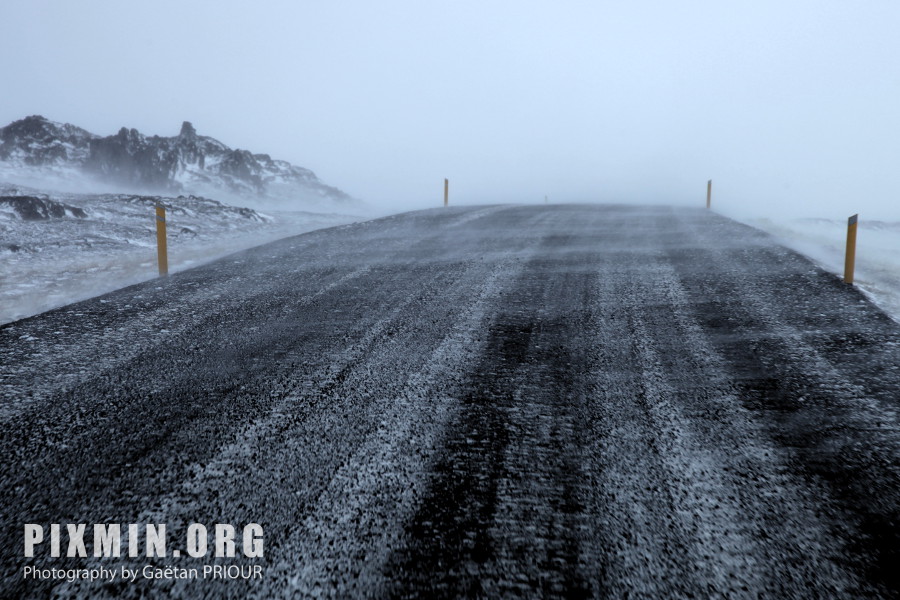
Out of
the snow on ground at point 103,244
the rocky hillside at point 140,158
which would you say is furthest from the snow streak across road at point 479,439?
the rocky hillside at point 140,158

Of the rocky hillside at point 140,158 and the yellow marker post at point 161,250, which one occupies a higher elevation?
the rocky hillside at point 140,158

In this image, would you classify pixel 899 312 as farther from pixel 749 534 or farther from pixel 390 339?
pixel 390 339

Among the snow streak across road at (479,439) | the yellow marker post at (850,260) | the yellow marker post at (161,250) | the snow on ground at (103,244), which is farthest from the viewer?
the yellow marker post at (161,250)

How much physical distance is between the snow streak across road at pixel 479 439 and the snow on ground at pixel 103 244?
6.82 ft

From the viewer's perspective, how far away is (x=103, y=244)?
13.3 m

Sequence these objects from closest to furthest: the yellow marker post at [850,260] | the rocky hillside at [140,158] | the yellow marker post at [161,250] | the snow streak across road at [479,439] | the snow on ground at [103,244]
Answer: the snow streak across road at [479,439] < the yellow marker post at [850,260] < the snow on ground at [103,244] < the yellow marker post at [161,250] < the rocky hillside at [140,158]

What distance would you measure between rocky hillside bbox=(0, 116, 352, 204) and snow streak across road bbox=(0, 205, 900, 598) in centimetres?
8706

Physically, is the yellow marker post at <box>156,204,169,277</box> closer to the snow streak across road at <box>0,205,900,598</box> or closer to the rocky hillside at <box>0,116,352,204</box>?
the snow streak across road at <box>0,205,900,598</box>

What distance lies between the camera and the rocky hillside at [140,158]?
90419 mm

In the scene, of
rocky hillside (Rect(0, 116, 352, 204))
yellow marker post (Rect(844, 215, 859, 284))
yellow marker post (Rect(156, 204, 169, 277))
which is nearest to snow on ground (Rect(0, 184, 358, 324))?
yellow marker post (Rect(156, 204, 169, 277))

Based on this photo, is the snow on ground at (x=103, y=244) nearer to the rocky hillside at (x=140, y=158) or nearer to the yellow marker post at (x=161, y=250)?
the yellow marker post at (x=161, y=250)

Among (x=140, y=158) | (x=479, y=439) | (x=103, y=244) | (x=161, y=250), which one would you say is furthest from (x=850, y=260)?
(x=140, y=158)

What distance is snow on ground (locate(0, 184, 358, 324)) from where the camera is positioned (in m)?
8.29

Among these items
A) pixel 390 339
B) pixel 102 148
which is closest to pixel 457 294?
pixel 390 339
